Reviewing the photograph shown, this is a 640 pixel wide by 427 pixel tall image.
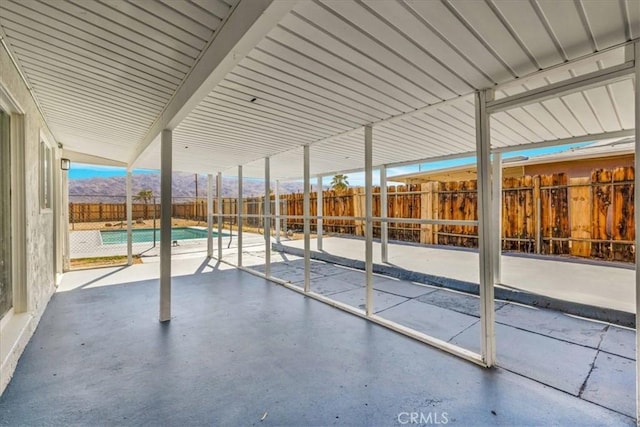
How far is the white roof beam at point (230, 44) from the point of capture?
55.7 inches

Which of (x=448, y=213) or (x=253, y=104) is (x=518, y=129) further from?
(x=448, y=213)

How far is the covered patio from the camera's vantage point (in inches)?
65.8

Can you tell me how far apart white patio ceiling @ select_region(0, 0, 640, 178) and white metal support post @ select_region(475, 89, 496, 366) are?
1.13ft

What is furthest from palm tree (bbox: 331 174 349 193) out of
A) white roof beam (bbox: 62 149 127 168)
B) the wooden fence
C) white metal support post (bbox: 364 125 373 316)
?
white metal support post (bbox: 364 125 373 316)

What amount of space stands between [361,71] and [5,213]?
10.3 feet

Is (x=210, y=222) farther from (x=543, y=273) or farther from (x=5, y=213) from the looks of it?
(x=543, y=273)

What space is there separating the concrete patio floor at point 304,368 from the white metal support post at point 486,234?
22 centimetres

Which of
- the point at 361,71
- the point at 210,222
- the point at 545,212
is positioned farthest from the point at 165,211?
the point at 545,212

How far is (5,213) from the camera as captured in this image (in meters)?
2.55

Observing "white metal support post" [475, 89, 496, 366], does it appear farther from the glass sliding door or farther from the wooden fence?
the glass sliding door

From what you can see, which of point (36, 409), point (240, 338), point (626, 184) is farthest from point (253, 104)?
point (626, 184)

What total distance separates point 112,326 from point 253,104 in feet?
9.03

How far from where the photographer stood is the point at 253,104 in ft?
9.59

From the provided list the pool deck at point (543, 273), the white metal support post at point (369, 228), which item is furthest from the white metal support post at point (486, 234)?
the pool deck at point (543, 273)
